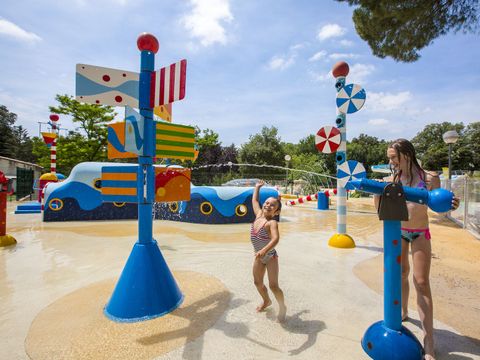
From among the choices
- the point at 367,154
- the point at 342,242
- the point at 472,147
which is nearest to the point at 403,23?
the point at 342,242

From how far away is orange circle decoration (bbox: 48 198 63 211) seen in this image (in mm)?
8878

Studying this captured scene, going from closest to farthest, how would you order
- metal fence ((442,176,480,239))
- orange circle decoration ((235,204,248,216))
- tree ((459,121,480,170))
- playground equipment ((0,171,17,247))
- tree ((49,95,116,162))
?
1. playground equipment ((0,171,17,247))
2. metal fence ((442,176,480,239))
3. orange circle decoration ((235,204,248,216))
4. tree ((49,95,116,162))
5. tree ((459,121,480,170))

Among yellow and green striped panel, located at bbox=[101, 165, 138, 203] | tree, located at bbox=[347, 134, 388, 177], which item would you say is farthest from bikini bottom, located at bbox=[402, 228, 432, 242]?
tree, located at bbox=[347, 134, 388, 177]

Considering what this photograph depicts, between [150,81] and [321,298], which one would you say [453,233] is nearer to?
[321,298]

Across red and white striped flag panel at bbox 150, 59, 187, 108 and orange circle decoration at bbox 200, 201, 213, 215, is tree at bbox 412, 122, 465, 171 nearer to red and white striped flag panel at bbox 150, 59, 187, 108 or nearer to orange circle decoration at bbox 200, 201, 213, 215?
orange circle decoration at bbox 200, 201, 213, 215

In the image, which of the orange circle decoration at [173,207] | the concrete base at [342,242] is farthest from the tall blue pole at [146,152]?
the orange circle decoration at [173,207]

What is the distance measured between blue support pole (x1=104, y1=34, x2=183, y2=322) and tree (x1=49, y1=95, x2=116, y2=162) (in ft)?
72.0

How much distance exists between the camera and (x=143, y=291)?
9.33 feet

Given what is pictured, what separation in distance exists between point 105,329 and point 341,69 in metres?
5.91

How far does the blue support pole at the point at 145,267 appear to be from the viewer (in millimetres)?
2803

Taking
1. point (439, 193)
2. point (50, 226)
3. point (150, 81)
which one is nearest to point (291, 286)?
point (439, 193)

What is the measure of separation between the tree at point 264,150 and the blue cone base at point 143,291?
35.6 meters

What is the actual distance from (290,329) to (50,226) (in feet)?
26.2

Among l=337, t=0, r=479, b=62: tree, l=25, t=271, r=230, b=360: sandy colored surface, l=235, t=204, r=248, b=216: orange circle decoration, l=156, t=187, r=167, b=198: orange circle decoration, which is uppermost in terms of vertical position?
l=337, t=0, r=479, b=62: tree
